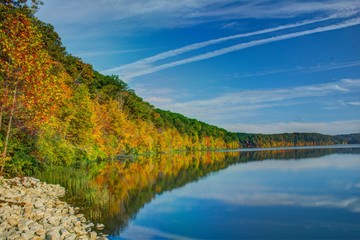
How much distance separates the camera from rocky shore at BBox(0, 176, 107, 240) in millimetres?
11414

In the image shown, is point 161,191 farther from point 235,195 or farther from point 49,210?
point 49,210

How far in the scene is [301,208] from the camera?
1984cm

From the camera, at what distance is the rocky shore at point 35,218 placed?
11.4 m

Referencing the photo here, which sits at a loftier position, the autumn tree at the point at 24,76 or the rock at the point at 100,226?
the autumn tree at the point at 24,76

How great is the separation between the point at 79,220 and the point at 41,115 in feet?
17.6

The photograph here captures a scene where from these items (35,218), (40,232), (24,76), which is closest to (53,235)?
(40,232)

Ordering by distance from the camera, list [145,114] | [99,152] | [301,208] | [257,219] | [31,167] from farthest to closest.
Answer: [145,114] → [99,152] → [31,167] → [301,208] → [257,219]

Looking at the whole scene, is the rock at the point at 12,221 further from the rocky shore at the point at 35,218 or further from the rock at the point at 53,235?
the rock at the point at 53,235

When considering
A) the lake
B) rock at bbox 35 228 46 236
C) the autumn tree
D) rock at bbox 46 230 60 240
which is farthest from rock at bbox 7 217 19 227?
the autumn tree

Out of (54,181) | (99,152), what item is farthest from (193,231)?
(99,152)

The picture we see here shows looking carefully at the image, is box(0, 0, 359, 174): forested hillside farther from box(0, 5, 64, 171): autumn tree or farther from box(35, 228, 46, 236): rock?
box(35, 228, 46, 236): rock

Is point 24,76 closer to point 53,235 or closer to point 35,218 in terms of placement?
point 35,218

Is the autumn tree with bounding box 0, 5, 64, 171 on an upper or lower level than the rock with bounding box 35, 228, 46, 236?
upper

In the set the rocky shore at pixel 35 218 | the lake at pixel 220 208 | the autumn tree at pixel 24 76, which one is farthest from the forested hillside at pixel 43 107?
the lake at pixel 220 208
